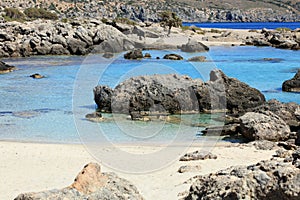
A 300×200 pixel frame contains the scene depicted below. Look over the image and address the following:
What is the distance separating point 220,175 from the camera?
5832 millimetres

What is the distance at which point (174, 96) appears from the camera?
17.9m

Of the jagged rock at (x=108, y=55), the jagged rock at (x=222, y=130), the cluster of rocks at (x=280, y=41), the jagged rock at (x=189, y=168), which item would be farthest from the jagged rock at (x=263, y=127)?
the cluster of rocks at (x=280, y=41)

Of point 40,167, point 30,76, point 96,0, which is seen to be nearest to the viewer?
point 40,167

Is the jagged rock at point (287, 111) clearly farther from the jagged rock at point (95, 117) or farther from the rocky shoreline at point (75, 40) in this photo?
the rocky shoreline at point (75, 40)

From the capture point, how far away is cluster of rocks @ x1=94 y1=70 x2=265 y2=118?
58.0ft

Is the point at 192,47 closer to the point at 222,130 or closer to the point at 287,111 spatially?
the point at 287,111

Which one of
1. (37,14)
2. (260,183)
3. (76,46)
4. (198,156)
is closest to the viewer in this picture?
(260,183)

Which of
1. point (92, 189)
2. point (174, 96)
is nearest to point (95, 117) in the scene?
point (174, 96)

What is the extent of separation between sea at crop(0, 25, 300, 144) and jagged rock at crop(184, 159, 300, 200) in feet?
28.0

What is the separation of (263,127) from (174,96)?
5218mm

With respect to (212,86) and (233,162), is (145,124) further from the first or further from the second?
(233,162)

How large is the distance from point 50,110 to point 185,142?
733 cm

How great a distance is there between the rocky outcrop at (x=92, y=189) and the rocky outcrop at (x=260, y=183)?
1.01m

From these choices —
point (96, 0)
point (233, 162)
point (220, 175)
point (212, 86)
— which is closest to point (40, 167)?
point (233, 162)
